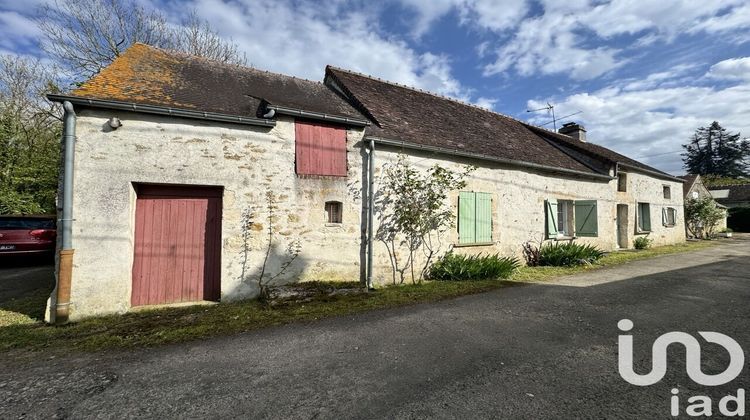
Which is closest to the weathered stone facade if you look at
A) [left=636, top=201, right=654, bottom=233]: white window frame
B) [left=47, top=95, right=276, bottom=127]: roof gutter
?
[left=47, top=95, right=276, bottom=127]: roof gutter

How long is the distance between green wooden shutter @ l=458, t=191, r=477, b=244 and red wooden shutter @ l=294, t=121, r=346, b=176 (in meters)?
3.26

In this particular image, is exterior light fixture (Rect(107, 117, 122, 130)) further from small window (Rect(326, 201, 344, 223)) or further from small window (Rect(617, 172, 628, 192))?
small window (Rect(617, 172, 628, 192))

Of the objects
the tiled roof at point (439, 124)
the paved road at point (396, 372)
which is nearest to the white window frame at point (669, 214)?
the tiled roof at point (439, 124)

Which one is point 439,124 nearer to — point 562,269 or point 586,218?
point 562,269

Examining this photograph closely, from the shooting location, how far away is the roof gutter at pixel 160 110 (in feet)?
15.5

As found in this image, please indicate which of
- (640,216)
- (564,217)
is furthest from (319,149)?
(640,216)

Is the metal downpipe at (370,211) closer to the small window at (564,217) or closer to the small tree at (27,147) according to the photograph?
the small window at (564,217)

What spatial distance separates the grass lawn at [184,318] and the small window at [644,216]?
1192 centimetres

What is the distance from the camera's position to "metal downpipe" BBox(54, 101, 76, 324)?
4582mm

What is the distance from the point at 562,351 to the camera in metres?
3.46

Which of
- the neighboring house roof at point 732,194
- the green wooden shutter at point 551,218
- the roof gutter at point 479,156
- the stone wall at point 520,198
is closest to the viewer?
the roof gutter at point 479,156

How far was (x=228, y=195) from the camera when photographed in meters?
5.68

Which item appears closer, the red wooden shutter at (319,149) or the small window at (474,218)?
the red wooden shutter at (319,149)

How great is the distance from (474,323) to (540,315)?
1153 mm
